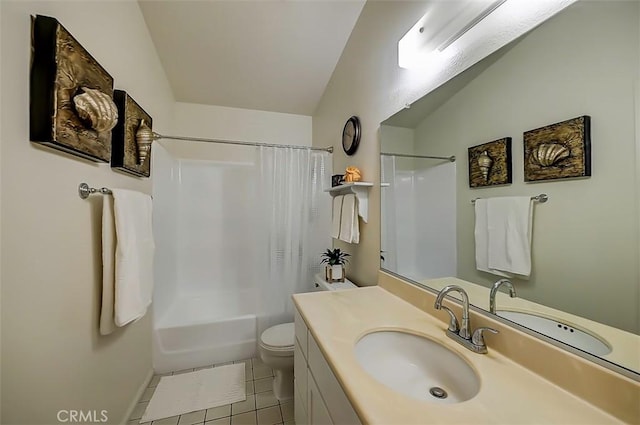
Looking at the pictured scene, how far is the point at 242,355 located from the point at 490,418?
201cm

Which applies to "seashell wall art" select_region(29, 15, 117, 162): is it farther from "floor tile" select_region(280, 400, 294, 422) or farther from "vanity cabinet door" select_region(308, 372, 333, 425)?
"floor tile" select_region(280, 400, 294, 422)

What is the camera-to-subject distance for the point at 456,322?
843mm

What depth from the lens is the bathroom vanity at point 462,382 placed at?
0.51 meters

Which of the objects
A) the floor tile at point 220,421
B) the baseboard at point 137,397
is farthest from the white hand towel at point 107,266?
the floor tile at point 220,421

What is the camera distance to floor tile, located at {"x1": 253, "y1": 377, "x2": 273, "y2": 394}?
1680 millimetres

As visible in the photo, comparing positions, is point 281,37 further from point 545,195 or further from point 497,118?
point 545,195

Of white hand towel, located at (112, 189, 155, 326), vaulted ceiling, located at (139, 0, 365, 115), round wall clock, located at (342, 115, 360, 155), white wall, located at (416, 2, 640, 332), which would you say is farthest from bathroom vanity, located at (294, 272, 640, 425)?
vaulted ceiling, located at (139, 0, 365, 115)

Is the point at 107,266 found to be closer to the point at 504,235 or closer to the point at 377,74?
the point at 504,235

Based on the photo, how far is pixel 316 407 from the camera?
88 cm

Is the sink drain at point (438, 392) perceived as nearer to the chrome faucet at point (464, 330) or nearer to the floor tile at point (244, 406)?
the chrome faucet at point (464, 330)

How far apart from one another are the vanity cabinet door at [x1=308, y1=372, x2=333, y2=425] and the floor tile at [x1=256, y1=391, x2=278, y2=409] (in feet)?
2.57

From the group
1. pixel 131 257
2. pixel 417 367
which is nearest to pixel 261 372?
pixel 131 257

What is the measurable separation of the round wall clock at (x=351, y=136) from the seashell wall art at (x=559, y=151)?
1108 millimetres

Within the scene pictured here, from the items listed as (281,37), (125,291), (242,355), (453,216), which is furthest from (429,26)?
(242,355)
